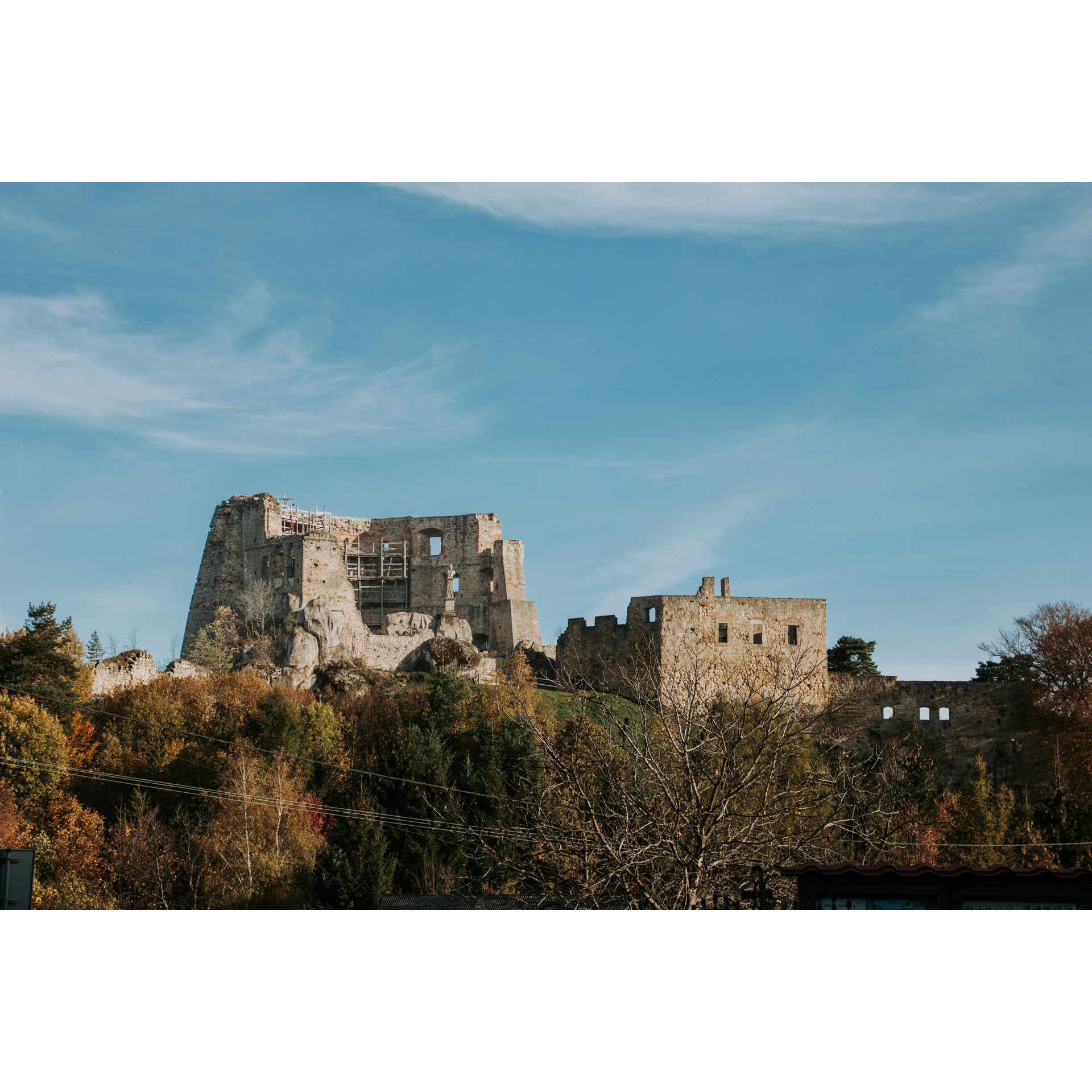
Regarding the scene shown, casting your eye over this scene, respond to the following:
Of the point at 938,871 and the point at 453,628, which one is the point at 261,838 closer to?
the point at 453,628

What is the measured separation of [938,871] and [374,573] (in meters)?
46.1

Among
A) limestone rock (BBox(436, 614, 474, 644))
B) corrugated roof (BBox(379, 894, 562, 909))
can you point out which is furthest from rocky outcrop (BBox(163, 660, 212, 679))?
corrugated roof (BBox(379, 894, 562, 909))

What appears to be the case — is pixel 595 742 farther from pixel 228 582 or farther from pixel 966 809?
pixel 228 582

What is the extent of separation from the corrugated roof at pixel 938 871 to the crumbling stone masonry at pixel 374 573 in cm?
3495

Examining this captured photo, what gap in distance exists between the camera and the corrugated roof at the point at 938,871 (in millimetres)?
14984

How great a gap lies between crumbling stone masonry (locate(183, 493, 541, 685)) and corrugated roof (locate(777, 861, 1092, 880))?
1376 inches

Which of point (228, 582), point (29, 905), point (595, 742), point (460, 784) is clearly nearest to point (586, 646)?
point (460, 784)

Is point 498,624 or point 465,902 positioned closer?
point 465,902

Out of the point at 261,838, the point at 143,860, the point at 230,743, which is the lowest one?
the point at 143,860

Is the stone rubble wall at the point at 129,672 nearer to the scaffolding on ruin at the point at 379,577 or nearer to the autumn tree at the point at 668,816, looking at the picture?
the scaffolding on ruin at the point at 379,577

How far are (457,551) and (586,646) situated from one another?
12.1 m

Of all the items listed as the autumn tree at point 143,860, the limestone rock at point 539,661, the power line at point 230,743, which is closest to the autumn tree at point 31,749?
the power line at point 230,743

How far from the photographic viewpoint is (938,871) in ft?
50.0

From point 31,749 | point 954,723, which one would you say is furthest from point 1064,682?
point 31,749
